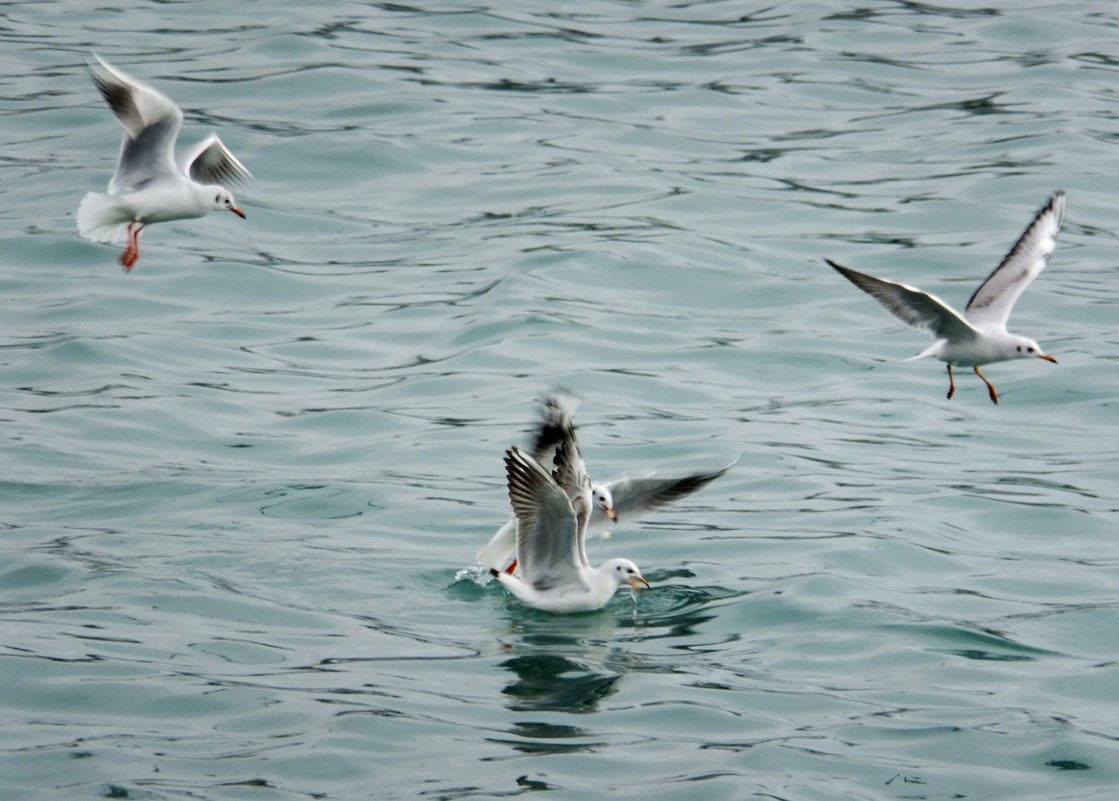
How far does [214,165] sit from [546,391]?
151 inches

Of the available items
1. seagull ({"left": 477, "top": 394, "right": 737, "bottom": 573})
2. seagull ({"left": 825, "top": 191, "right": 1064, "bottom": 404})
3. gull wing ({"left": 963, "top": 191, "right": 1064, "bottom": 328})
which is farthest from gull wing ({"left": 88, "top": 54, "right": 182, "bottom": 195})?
gull wing ({"left": 963, "top": 191, "right": 1064, "bottom": 328})

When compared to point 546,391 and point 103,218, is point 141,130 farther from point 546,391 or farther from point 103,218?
point 546,391

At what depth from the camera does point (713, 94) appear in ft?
77.6

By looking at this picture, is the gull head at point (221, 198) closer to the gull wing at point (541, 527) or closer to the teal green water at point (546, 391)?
the teal green water at point (546, 391)

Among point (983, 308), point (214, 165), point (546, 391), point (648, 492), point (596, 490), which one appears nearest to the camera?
point (596, 490)

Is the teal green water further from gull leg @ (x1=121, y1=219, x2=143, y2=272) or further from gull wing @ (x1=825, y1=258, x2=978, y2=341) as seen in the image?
gull leg @ (x1=121, y1=219, x2=143, y2=272)

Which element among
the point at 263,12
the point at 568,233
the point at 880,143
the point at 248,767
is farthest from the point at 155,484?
the point at 263,12

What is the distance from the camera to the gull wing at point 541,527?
10.3 m

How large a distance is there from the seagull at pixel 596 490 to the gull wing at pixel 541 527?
30cm

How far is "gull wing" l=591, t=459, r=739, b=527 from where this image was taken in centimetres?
1195

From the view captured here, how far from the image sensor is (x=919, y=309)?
1116 cm

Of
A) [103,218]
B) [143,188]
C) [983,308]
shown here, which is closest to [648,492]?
[983,308]

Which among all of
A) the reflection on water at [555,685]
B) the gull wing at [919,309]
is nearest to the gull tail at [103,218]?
the reflection on water at [555,685]

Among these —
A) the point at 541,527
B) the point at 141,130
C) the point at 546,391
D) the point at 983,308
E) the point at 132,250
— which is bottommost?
the point at 546,391
